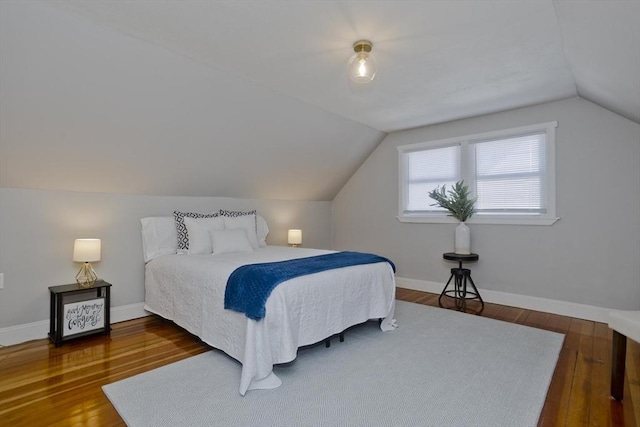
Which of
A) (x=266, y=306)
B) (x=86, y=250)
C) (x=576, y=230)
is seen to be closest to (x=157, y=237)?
(x=86, y=250)

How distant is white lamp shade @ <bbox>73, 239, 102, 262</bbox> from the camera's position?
9.80 ft

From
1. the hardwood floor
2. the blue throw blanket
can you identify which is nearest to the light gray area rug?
the hardwood floor

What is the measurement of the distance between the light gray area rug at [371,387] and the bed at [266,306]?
172 mm

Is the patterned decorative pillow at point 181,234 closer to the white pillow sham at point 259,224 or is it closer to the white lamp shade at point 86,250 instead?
the white pillow sham at point 259,224

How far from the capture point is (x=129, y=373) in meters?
2.33

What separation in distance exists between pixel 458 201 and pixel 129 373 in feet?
12.6

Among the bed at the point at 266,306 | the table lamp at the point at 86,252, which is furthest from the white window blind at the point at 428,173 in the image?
the table lamp at the point at 86,252

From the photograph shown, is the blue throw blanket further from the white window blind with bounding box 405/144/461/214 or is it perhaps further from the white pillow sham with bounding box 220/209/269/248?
the white window blind with bounding box 405/144/461/214

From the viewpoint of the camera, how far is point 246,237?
388cm

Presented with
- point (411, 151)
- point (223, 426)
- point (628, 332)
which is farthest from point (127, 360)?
point (411, 151)

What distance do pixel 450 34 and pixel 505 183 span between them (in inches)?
96.3

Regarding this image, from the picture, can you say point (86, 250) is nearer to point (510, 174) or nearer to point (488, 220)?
point (488, 220)

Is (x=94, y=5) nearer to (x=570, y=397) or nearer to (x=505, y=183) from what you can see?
(x=570, y=397)

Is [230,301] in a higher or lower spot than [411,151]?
lower
